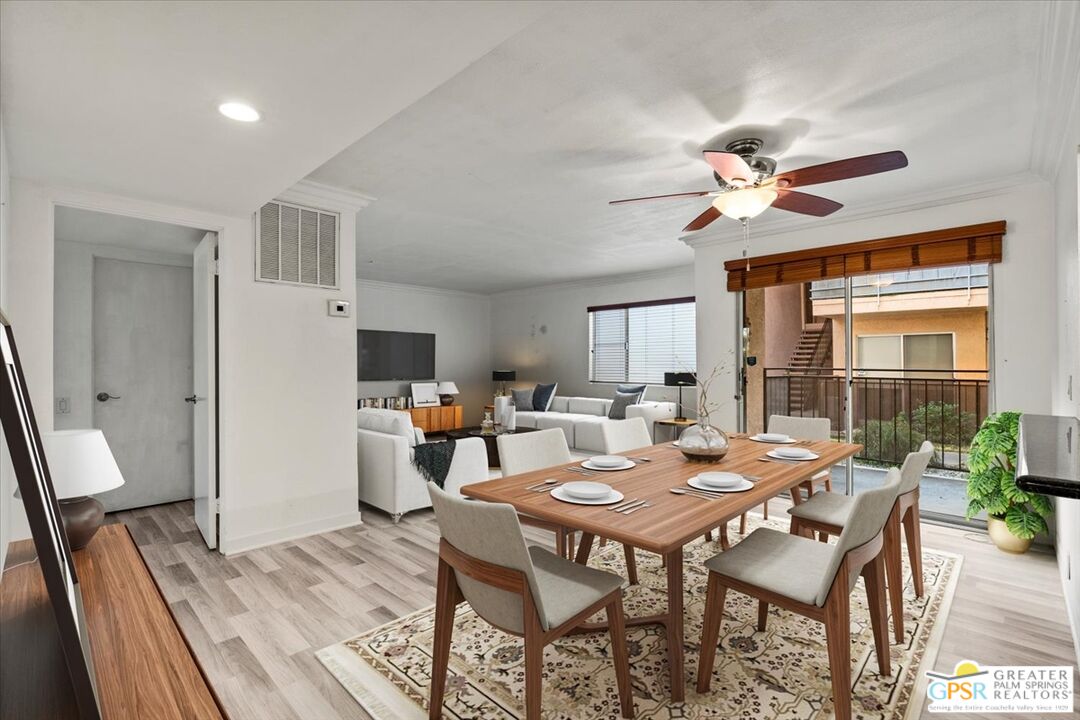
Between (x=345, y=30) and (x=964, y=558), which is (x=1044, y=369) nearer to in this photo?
(x=964, y=558)

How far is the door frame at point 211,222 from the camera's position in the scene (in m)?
2.84

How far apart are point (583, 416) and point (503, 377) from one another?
222 cm

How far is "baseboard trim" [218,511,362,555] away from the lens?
3.30m

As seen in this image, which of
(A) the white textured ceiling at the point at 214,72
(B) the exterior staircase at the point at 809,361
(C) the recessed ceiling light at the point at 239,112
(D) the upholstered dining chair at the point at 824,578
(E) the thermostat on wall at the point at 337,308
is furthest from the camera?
(B) the exterior staircase at the point at 809,361

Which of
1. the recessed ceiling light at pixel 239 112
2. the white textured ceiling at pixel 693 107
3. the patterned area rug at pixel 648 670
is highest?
the white textured ceiling at pixel 693 107

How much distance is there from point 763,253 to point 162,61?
448cm

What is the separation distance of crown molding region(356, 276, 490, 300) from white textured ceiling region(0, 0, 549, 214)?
5527 mm

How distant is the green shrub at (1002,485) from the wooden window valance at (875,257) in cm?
117

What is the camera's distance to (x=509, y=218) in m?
4.52

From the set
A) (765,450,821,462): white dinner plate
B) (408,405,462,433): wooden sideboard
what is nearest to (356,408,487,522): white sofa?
(765,450,821,462): white dinner plate

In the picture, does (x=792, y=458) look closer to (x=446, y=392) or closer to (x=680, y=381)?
(x=680, y=381)

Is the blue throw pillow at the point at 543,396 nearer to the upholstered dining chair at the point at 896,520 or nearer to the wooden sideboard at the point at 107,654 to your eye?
the upholstered dining chair at the point at 896,520

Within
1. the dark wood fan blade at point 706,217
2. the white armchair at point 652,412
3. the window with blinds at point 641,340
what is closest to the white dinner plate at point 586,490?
the dark wood fan blade at point 706,217

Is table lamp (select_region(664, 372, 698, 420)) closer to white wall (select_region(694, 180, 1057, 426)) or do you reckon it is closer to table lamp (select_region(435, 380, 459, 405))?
white wall (select_region(694, 180, 1057, 426))
